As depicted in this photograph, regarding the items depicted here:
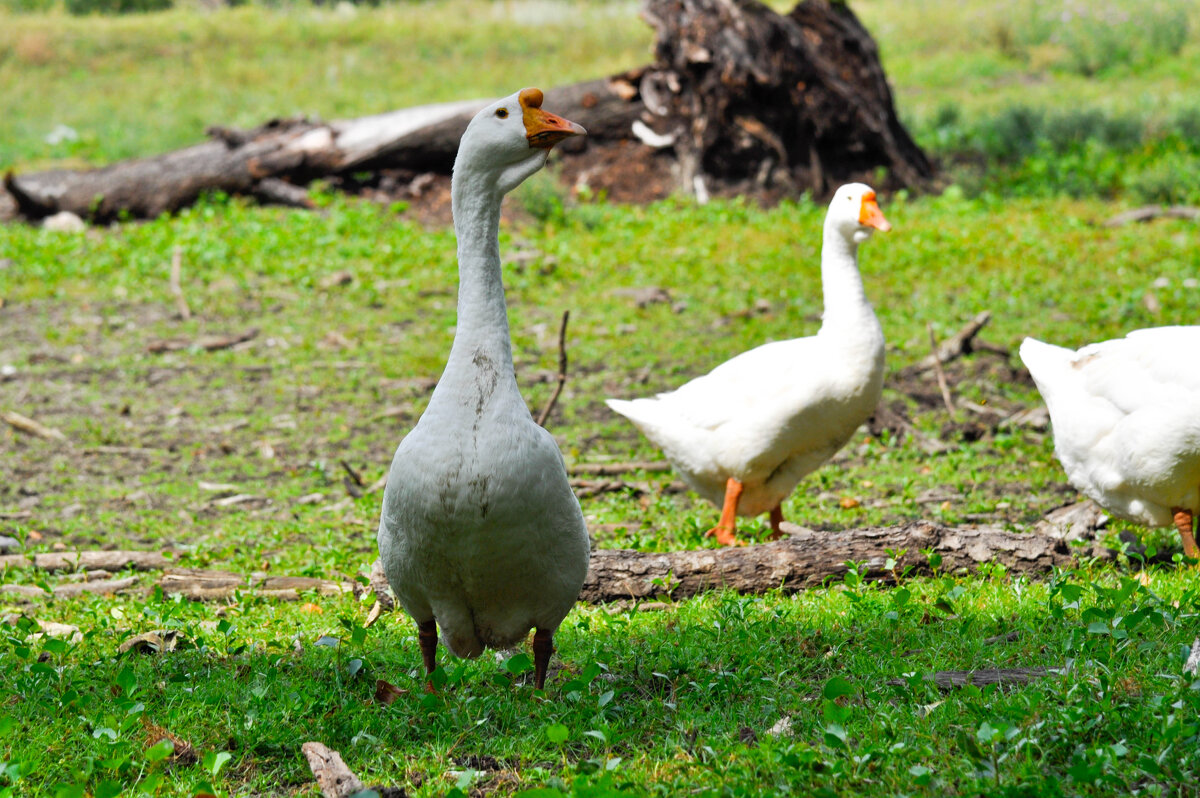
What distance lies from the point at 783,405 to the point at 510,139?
280 cm

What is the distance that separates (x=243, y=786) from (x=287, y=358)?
731 cm

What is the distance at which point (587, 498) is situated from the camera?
7176 millimetres

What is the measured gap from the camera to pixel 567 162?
48.5 ft

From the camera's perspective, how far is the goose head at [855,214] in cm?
629

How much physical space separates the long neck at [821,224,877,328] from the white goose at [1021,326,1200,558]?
105 cm

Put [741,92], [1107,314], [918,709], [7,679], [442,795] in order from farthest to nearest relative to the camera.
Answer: [741,92]
[1107,314]
[7,679]
[918,709]
[442,795]

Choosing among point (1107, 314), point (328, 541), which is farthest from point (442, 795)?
point (1107, 314)

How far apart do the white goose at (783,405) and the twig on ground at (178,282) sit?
654 cm

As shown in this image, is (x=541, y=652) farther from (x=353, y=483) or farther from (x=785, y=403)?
(x=353, y=483)

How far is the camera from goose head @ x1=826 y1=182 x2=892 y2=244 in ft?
20.6

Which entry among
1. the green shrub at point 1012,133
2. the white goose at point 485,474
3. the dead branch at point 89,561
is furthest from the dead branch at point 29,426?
the green shrub at point 1012,133

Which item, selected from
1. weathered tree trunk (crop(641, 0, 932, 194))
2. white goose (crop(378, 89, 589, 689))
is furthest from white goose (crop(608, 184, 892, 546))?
weathered tree trunk (crop(641, 0, 932, 194))

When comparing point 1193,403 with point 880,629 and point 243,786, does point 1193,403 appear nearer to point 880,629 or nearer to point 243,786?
point 880,629

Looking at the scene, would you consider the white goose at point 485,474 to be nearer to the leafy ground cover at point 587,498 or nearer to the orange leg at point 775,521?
the leafy ground cover at point 587,498
